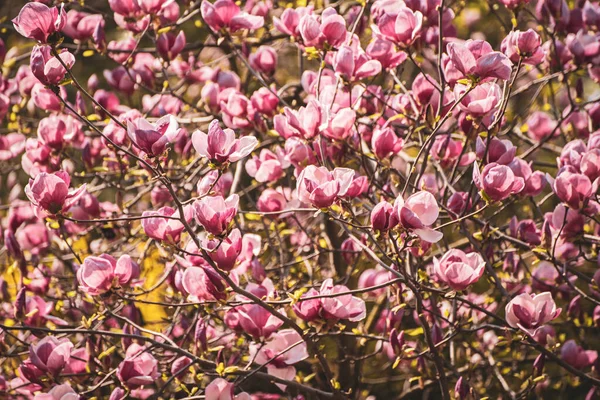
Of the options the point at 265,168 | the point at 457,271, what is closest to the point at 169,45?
the point at 265,168

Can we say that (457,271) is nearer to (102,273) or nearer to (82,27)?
(102,273)

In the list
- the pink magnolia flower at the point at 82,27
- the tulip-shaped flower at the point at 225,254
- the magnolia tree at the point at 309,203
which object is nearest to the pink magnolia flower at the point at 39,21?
the magnolia tree at the point at 309,203

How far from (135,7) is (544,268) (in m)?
1.30

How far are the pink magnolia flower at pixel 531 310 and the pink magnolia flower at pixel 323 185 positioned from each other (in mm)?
416

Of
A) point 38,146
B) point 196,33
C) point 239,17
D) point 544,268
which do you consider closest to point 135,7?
point 239,17

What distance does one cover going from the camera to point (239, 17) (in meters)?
1.68

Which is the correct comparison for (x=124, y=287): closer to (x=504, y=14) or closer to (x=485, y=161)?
(x=485, y=161)

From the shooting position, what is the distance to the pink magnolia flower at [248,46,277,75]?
1915 millimetres

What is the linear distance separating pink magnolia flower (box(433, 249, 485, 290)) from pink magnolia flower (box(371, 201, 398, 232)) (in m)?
0.13

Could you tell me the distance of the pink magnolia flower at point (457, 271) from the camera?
128cm

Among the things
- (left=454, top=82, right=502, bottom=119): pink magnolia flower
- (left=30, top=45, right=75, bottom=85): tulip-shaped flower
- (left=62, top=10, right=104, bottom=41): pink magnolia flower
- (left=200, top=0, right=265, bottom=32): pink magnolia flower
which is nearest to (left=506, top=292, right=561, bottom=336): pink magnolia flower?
(left=454, top=82, right=502, bottom=119): pink magnolia flower

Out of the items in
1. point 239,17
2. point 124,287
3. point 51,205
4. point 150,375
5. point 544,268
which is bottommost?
point 544,268

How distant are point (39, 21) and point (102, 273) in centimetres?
50

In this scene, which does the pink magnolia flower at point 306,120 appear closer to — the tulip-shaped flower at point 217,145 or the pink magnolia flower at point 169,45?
the tulip-shaped flower at point 217,145
